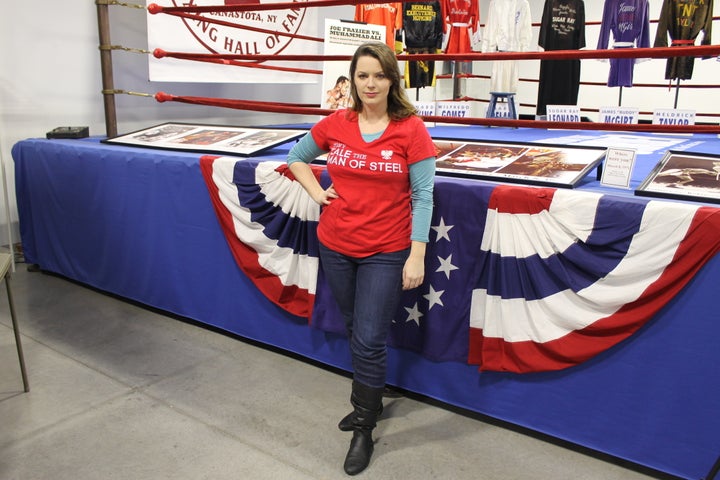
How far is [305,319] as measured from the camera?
93.5 inches

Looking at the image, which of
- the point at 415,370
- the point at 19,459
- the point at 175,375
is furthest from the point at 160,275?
the point at 415,370

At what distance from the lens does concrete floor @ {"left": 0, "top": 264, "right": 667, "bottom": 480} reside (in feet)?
5.69

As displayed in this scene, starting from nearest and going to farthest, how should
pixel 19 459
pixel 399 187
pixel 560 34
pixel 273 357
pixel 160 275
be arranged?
pixel 399 187 → pixel 19 459 → pixel 273 357 → pixel 160 275 → pixel 560 34

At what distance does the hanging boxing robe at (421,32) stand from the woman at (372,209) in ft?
12.7

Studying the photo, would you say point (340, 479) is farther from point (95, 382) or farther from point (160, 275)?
point (160, 275)

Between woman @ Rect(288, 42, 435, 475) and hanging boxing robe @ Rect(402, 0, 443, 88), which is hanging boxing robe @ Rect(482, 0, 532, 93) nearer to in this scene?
hanging boxing robe @ Rect(402, 0, 443, 88)

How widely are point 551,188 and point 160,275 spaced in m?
1.92

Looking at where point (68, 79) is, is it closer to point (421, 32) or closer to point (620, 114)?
point (421, 32)

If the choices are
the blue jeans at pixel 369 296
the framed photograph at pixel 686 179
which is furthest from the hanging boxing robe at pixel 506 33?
the blue jeans at pixel 369 296

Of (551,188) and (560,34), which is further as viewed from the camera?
(560,34)

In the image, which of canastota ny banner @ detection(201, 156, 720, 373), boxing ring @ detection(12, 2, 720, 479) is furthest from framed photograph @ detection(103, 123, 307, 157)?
canastota ny banner @ detection(201, 156, 720, 373)

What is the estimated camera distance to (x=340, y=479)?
5.54 feet

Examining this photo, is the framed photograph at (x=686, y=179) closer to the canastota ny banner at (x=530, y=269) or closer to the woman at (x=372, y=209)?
the canastota ny banner at (x=530, y=269)

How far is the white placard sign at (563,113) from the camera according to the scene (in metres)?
4.18
